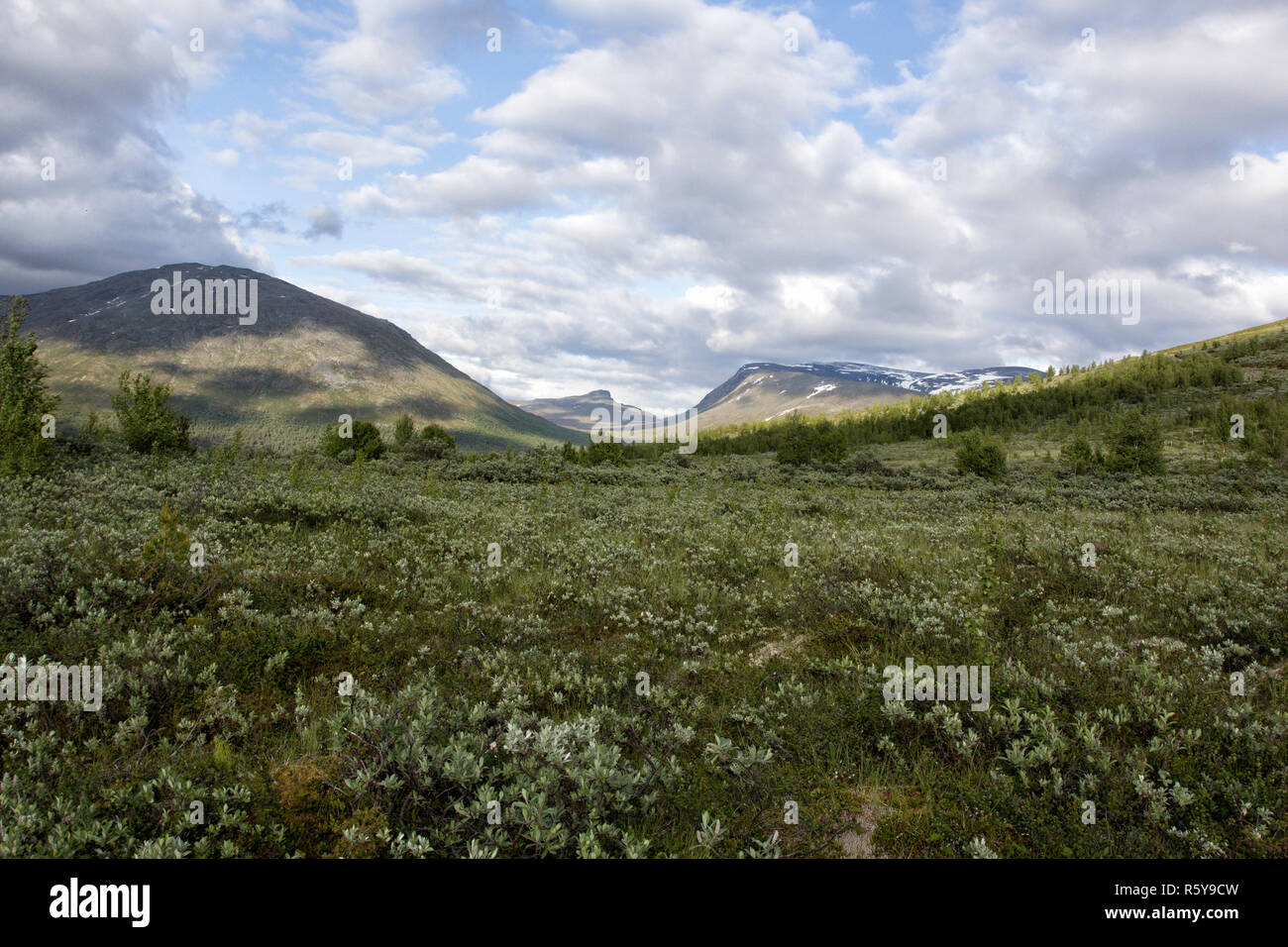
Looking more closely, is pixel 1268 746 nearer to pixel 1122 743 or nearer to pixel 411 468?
pixel 1122 743

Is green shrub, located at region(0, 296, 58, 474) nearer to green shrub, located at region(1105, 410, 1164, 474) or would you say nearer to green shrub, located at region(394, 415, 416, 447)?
green shrub, located at region(394, 415, 416, 447)

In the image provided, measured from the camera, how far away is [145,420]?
25.4 metres

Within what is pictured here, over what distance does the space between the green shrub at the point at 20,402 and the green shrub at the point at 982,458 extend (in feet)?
163

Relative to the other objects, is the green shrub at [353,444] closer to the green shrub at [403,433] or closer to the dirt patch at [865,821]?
the green shrub at [403,433]

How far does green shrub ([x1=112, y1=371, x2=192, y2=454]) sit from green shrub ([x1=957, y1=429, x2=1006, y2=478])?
161 ft

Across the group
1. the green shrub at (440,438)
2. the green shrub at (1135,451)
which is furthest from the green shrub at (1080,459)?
the green shrub at (440,438)

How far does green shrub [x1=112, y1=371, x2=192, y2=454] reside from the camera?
2489cm

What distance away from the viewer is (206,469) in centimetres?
1719
